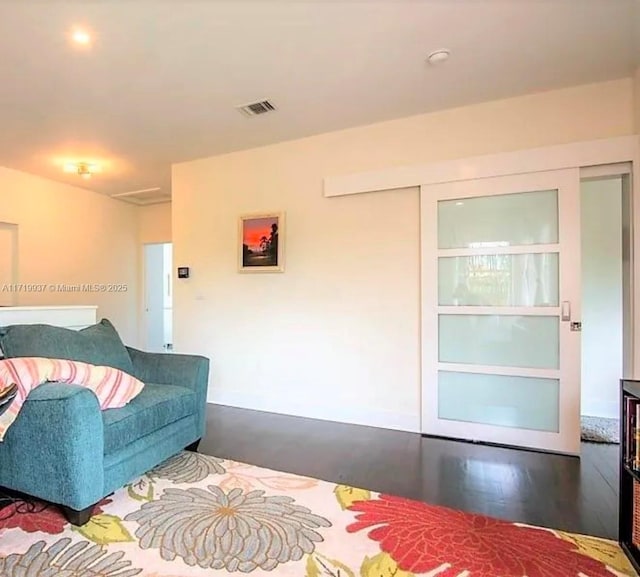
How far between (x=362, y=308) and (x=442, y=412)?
3.51ft

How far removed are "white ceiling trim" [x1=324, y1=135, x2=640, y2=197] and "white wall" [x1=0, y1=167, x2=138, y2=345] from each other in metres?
3.80

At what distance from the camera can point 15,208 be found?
4.62 m

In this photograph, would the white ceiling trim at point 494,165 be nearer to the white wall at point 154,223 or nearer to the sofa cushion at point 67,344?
the sofa cushion at point 67,344

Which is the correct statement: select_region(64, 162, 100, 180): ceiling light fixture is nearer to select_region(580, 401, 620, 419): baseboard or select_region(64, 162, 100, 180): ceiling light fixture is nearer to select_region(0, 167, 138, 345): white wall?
select_region(0, 167, 138, 345): white wall

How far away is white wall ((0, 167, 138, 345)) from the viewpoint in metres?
4.71

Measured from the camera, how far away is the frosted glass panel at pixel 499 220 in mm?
2855

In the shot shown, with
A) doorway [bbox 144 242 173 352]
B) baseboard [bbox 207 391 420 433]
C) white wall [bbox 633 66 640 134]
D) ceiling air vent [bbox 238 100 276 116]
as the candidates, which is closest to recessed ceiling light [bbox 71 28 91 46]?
ceiling air vent [bbox 238 100 276 116]

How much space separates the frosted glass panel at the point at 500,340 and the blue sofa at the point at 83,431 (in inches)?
77.6

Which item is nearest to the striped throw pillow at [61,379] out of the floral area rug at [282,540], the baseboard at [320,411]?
the floral area rug at [282,540]

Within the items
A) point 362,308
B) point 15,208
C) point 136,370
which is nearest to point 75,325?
point 136,370

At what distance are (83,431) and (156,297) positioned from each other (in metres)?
5.12

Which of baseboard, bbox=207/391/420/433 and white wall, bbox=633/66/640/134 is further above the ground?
white wall, bbox=633/66/640/134

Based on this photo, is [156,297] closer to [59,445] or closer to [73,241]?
[73,241]

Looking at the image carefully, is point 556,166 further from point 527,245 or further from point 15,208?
point 15,208
